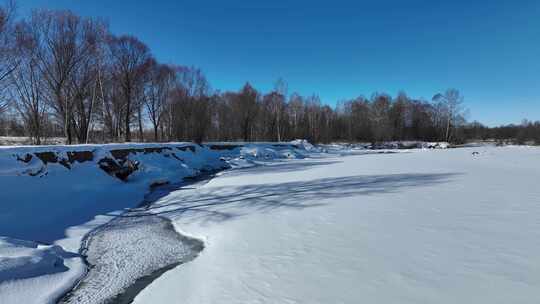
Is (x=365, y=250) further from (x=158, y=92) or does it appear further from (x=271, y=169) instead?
(x=158, y=92)

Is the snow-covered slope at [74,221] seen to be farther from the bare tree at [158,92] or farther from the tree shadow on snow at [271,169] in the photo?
the bare tree at [158,92]

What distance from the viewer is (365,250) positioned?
13.6 ft

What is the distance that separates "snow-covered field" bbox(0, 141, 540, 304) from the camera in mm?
3189

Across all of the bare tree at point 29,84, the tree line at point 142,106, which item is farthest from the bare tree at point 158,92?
the bare tree at point 29,84

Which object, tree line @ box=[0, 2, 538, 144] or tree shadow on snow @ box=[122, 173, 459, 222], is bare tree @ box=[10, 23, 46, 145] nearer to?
tree line @ box=[0, 2, 538, 144]

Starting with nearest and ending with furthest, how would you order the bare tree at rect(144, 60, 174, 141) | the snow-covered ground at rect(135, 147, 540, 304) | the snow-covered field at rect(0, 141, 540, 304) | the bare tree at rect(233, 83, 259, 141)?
the snow-covered ground at rect(135, 147, 540, 304) < the snow-covered field at rect(0, 141, 540, 304) < the bare tree at rect(144, 60, 174, 141) < the bare tree at rect(233, 83, 259, 141)

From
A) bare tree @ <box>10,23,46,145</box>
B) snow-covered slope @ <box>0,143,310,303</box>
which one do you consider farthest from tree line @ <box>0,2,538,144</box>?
snow-covered slope @ <box>0,143,310,303</box>

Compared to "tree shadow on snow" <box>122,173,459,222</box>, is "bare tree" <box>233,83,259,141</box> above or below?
above

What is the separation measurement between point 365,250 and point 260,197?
4781mm

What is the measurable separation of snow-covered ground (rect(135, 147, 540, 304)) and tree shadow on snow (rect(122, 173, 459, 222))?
8 cm

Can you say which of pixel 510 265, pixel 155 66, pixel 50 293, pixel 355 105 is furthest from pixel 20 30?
pixel 355 105

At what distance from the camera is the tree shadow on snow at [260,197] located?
23.7ft

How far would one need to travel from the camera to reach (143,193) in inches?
436

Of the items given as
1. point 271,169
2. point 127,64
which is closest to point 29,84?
point 127,64
